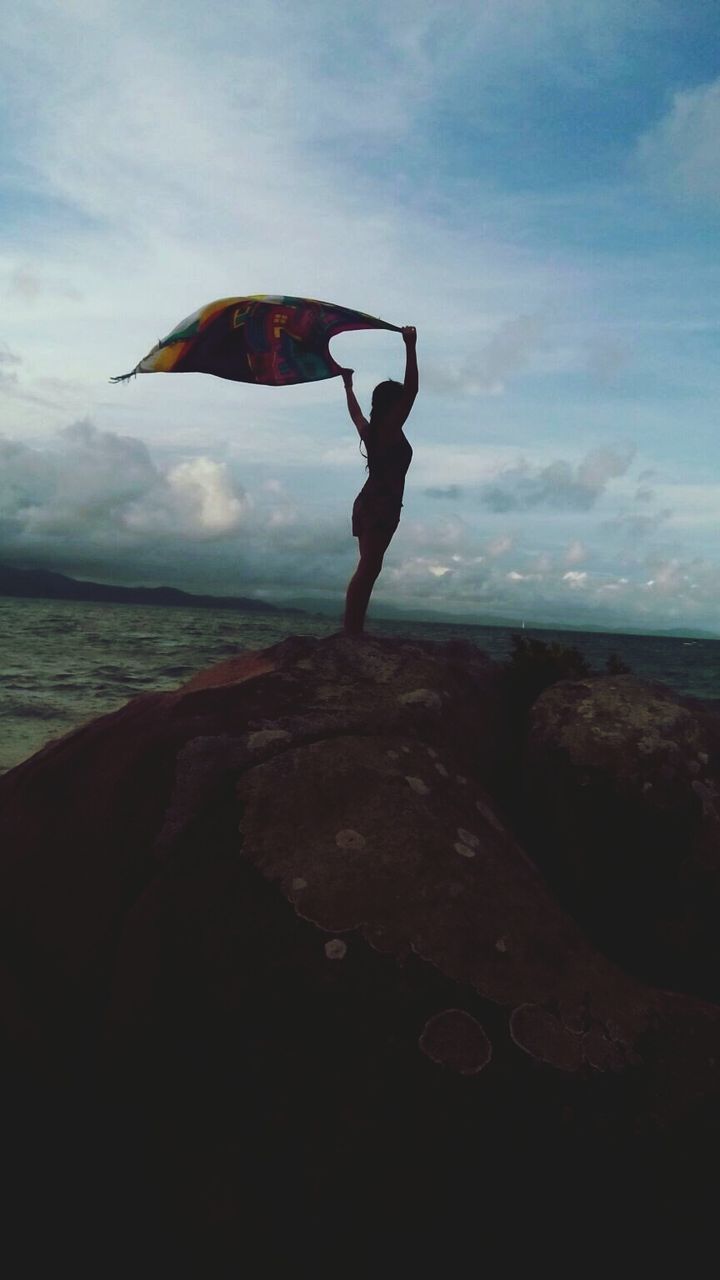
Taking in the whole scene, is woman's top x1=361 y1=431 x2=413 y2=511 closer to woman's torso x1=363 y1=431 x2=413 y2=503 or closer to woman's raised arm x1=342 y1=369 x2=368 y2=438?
woman's torso x1=363 y1=431 x2=413 y2=503

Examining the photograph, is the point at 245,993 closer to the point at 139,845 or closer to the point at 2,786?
the point at 139,845

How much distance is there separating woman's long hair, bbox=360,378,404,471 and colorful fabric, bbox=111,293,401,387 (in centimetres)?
48

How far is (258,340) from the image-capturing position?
635 cm

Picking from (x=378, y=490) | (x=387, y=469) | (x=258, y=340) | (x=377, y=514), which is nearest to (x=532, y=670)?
(x=377, y=514)

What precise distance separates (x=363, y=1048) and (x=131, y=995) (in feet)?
3.74

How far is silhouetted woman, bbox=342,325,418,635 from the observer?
258 inches

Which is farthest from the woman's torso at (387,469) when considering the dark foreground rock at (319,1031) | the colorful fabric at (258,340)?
the dark foreground rock at (319,1031)

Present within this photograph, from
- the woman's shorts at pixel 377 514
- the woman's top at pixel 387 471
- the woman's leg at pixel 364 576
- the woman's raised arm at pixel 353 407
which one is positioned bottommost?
the woman's leg at pixel 364 576

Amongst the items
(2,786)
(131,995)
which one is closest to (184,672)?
(2,786)

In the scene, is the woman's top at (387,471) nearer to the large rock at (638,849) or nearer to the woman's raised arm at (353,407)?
the woman's raised arm at (353,407)

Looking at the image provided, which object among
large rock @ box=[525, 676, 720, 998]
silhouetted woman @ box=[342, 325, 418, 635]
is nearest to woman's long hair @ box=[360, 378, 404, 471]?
silhouetted woman @ box=[342, 325, 418, 635]

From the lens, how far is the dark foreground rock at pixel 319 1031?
260cm

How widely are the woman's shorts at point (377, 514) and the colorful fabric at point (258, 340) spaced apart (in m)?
1.25

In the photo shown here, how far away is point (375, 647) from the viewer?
5266 mm
